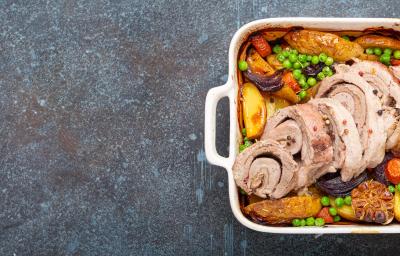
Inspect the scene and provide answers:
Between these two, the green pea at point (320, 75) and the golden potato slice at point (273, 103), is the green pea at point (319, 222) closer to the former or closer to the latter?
the golden potato slice at point (273, 103)

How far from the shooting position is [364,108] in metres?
2.84

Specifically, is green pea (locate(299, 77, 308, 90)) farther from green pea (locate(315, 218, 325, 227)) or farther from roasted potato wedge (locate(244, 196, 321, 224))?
green pea (locate(315, 218, 325, 227))

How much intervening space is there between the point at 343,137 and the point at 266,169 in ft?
1.35

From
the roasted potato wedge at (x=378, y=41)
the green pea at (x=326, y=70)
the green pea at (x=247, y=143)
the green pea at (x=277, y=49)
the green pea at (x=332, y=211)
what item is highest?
the roasted potato wedge at (x=378, y=41)

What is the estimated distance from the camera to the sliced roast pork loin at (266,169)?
9.34 ft

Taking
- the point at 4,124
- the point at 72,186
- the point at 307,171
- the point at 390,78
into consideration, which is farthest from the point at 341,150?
the point at 4,124

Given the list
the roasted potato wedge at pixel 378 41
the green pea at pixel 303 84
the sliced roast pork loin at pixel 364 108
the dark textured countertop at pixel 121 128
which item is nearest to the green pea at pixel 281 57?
the green pea at pixel 303 84

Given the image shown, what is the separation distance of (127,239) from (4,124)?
42.0 inches

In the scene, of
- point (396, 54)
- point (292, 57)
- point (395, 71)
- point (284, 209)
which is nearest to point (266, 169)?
point (284, 209)

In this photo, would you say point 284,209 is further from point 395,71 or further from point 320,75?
point 395,71

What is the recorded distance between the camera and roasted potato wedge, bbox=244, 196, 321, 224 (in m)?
2.90

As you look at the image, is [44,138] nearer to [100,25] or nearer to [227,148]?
[100,25]

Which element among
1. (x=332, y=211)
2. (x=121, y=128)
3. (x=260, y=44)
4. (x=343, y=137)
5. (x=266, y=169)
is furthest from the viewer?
(x=121, y=128)

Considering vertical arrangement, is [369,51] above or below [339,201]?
above
